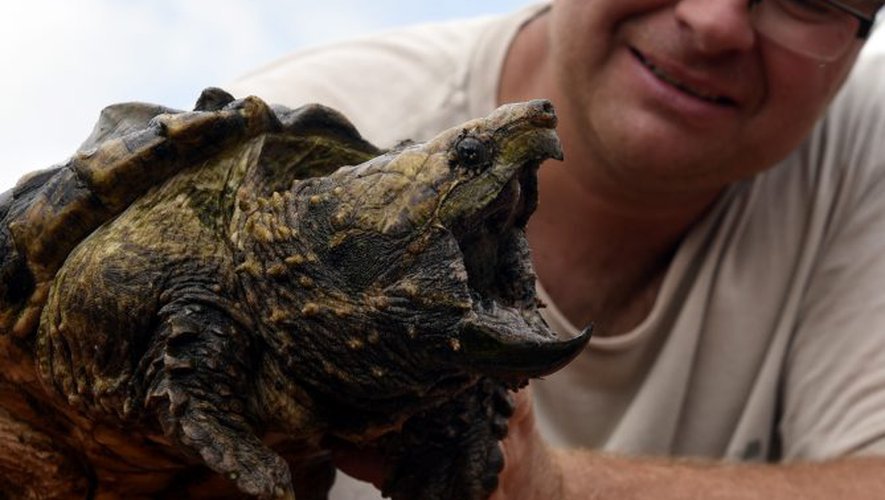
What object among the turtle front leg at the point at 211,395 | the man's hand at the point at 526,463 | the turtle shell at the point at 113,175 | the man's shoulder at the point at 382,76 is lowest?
the man's hand at the point at 526,463

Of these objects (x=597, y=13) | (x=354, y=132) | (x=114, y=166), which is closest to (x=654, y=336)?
(x=597, y=13)

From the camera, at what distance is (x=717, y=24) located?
221cm

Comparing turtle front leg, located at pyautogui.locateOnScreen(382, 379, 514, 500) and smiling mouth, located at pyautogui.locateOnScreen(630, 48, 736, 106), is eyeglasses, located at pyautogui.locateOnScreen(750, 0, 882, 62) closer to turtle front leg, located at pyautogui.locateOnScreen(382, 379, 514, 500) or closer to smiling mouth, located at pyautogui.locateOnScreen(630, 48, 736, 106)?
smiling mouth, located at pyautogui.locateOnScreen(630, 48, 736, 106)

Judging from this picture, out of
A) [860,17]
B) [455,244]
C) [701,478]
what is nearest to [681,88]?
[860,17]

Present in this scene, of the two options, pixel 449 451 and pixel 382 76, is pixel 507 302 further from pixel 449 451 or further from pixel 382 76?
pixel 382 76

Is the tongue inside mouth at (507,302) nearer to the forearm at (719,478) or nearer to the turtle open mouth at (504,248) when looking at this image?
the turtle open mouth at (504,248)

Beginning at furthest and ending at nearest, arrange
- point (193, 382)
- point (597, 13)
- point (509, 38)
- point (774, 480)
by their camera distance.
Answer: point (509, 38), point (597, 13), point (774, 480), point (193, 382)

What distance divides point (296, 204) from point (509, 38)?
187 cm

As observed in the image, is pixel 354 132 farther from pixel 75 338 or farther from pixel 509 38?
pixel 509 38

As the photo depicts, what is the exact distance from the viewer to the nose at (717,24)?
2211 millimetres

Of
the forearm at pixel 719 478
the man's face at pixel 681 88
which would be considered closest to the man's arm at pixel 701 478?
the forearm at pixel 719 478

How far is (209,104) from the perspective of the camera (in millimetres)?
1168

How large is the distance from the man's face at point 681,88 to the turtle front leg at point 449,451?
4.17ft

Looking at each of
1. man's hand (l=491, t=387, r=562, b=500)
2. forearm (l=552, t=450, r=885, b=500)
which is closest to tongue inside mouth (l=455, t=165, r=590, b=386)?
man's hand (l=491, t=387, r=562, b=500)
